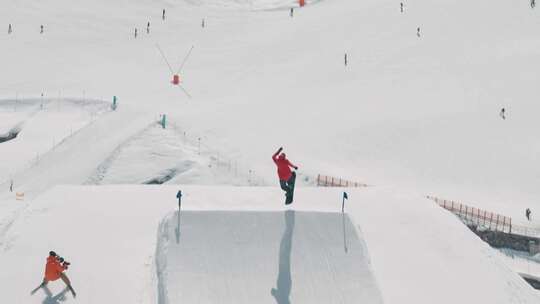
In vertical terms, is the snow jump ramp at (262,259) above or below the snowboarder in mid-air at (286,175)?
below

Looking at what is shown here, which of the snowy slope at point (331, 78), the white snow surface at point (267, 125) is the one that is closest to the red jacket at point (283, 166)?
the white snow surface at point (267, 125)

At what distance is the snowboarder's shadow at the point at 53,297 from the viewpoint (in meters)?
13.2

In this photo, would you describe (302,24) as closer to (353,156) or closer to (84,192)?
(353,156)

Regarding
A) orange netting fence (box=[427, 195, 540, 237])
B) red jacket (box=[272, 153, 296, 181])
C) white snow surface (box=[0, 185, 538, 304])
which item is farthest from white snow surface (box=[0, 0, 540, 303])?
orange netting fence (box=[427, 195, 540, 237])

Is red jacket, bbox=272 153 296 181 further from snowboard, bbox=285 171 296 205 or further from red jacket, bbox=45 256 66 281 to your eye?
red jacket, bbox=45 256 66 281

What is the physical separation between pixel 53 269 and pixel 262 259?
16.4 ft

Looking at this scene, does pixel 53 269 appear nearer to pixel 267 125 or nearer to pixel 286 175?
pixel 286 175

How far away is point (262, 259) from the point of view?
1502 centimetres

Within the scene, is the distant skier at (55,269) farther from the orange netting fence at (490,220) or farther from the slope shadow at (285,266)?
the orange netting fence at (490,220)

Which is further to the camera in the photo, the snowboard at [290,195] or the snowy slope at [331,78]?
the snowy slope at [331,78]

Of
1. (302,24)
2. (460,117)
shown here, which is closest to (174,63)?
(302,24)

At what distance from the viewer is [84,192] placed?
59.7ft

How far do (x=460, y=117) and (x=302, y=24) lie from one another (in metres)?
19.8

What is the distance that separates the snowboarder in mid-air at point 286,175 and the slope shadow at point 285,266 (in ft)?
3.41
